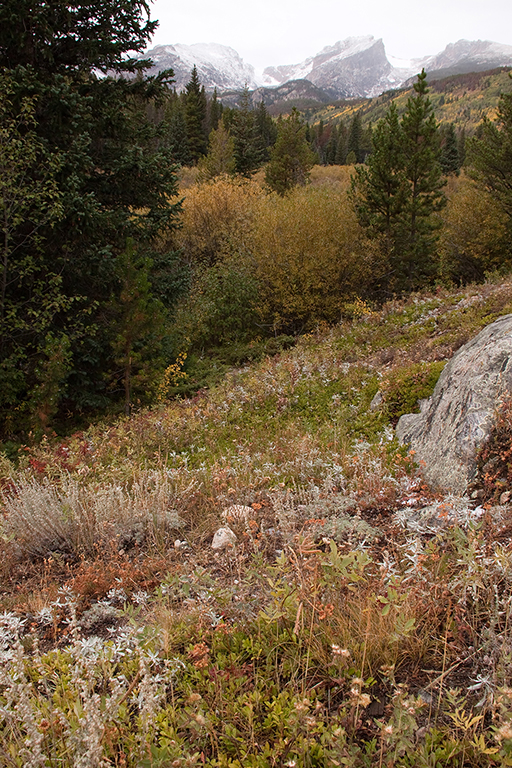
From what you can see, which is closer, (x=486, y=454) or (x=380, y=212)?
(x=486, y=454)

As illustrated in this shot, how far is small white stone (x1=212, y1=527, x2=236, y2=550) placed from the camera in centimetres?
312

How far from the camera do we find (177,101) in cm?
5141

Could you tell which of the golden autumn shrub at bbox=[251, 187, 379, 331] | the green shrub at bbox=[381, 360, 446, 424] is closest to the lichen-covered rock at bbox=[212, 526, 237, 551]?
the green shrub at bbox=[381, 360, 446, 424]

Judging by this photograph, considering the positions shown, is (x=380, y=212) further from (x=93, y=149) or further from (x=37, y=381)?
(x=37, y=381)

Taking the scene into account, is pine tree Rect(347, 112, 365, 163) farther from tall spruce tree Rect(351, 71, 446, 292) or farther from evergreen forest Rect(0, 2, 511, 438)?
tall spruce tree Rect(351, 71, 446, 292)

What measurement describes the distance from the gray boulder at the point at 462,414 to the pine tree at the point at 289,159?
32.9m

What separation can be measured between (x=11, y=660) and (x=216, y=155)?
3635cm

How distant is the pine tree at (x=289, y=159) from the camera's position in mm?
33969

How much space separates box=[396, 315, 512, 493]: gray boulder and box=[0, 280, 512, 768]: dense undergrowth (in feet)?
0.67

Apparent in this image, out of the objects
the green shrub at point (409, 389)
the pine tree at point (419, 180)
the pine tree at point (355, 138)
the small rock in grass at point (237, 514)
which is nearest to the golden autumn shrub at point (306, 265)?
the pine tree at point (419, 180)

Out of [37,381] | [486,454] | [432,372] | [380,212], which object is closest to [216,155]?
[380,212]

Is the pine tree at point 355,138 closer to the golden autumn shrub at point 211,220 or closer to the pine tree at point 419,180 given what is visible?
the golden autumn shrub at point 211,220

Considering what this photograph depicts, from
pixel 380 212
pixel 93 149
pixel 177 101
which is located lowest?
pixel 380 212

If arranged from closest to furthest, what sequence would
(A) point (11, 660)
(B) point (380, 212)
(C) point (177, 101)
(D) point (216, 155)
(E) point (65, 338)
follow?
(A) point (11, 660)
(E) point (65, 338)
(B) point (380, 212)
(D) point (216, 155)
(C) point (177, 101)
